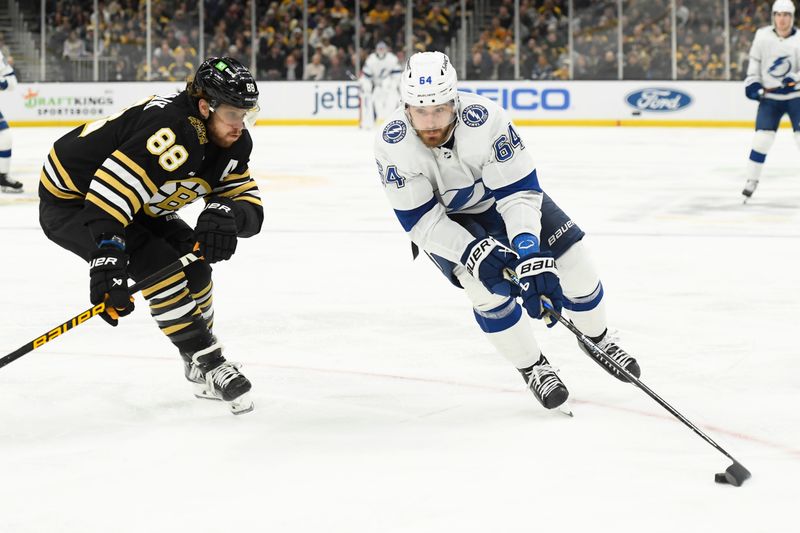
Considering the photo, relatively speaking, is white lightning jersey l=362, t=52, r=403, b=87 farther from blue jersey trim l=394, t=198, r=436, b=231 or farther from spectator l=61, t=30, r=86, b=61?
blue jersey trim l=394, t=198, r=436, b=231

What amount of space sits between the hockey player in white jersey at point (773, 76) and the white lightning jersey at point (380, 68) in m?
8.41

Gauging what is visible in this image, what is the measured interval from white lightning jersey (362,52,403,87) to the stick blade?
13364 millimetres

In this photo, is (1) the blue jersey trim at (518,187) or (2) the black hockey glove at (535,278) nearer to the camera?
(2) the black hockey glove at (535,278)

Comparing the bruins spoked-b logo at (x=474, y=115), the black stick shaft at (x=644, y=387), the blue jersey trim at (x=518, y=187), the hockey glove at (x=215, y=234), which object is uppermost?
the bruins spoked-b logo at (x=474, y=115)

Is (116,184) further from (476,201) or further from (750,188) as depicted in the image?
(750,188)

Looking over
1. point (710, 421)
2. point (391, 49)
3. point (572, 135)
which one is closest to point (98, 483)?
point (710, 421)

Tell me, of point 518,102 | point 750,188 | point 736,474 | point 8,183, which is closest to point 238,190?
point 736,474

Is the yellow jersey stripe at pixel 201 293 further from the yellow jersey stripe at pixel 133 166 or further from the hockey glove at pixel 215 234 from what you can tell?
the yellow jersey stripe at pixel 133 166

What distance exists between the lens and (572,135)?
44.8 feet

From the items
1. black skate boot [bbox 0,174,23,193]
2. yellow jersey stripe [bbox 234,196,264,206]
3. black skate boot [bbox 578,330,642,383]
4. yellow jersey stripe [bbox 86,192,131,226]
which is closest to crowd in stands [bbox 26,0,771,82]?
black skate boot [bbox 0,174,23,193]

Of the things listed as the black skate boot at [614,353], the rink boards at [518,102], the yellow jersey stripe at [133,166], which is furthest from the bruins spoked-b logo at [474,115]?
the rink boards at [518,102]

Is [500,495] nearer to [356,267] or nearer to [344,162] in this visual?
[356,267]

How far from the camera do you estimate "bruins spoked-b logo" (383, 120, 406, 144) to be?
3.08 m

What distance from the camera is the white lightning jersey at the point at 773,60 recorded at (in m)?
7.54
